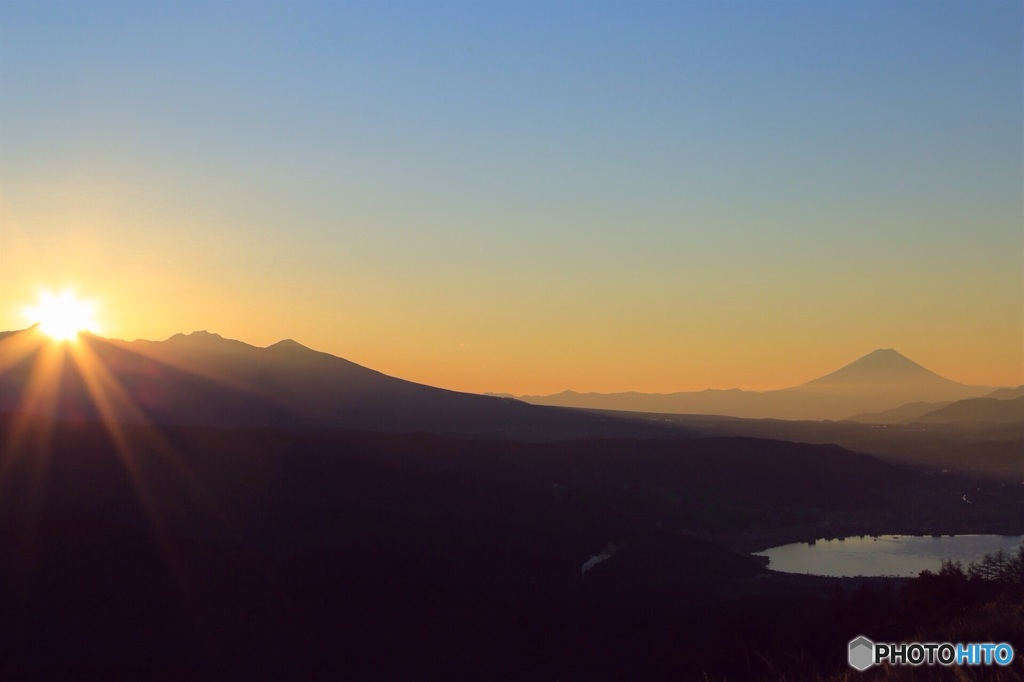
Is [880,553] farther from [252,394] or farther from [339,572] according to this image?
[252,394]

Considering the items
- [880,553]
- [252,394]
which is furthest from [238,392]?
[880,553]

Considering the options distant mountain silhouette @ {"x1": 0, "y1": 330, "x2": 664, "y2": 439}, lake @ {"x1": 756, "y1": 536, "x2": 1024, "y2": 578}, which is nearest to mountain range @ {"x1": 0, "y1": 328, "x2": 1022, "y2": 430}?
distant mountain silhouette @ {"x1": 0, "y1": 330, "x2": 664, "y2": 439}

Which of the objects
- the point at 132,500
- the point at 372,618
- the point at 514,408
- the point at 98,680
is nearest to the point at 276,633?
the point at 372,618

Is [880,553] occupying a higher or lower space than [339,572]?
lower

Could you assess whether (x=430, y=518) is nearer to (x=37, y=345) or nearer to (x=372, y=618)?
(x=372, y=618)
